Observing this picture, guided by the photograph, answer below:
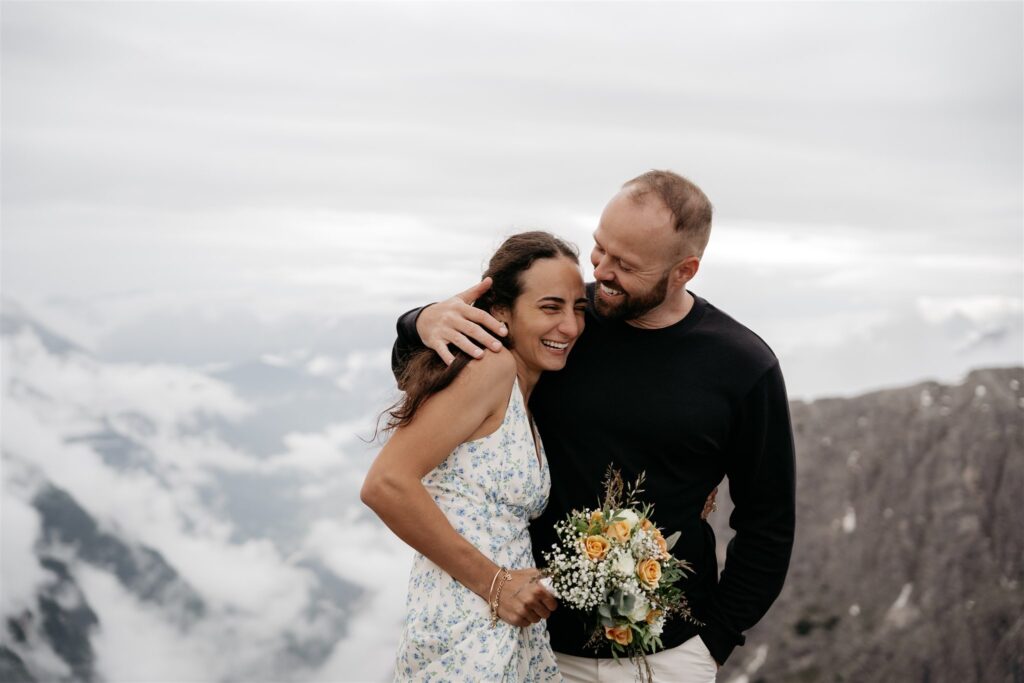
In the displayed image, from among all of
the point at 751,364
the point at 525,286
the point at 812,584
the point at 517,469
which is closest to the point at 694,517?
the point at 751,364

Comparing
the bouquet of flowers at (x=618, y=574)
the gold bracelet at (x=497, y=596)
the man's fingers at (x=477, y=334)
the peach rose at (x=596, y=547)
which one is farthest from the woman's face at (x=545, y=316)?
the gold bracelet at (x=497, y=596)

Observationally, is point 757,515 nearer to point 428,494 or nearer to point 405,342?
point 428,494

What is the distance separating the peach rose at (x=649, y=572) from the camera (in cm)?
345

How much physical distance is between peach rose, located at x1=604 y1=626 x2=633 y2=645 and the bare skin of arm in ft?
0.90

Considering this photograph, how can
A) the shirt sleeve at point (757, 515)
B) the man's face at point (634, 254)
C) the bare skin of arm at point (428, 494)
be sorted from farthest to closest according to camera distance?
the shirt sleeve at point (757, 515)
the man's face at point (634, 254)
the bare skin of arm at point (428, 494)

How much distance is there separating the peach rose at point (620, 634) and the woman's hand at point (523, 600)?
27cm

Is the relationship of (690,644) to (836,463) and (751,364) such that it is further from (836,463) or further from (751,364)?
(836,463)

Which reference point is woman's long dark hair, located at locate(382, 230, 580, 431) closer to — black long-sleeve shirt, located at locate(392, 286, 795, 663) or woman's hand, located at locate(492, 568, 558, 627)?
black long-sleeve shirt, located at locate(392, 286, 795, 663)

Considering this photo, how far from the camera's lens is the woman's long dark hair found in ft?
11.3

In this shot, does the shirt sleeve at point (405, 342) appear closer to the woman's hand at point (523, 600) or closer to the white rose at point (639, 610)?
the woman's hand at point (523, 600)

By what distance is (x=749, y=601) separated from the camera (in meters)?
4.21

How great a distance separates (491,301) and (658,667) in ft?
6.15

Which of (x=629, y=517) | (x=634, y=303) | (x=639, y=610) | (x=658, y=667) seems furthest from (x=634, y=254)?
(x=658, y=667)

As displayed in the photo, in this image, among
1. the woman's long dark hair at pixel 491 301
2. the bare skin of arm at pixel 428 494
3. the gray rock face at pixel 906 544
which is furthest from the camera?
the gray rock face at pixel 906 544
